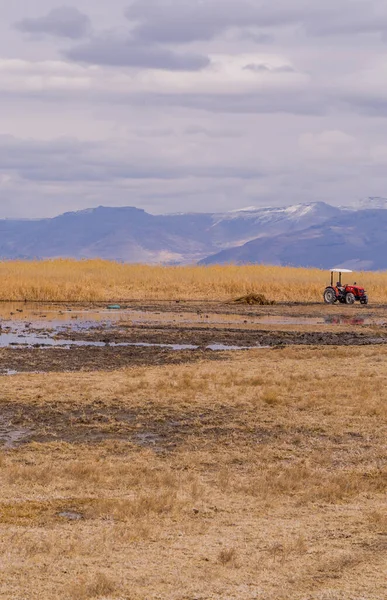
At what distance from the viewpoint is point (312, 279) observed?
61406 mm

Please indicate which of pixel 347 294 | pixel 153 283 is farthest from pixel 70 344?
pixel 153 283

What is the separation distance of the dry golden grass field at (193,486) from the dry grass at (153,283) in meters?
29.8

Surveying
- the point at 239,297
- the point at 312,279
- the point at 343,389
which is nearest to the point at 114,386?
the point at 343,389

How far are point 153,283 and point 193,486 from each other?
150 ft

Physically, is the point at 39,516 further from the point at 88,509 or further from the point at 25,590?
the point at 25,590

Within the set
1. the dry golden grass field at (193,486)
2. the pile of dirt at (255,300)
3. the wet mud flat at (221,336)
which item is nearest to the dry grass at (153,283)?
the pile of dirt at (255,300)

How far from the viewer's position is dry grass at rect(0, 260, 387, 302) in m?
50.2

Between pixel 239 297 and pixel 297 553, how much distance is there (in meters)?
42.3

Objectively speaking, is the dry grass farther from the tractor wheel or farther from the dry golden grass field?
the dry golden grass field

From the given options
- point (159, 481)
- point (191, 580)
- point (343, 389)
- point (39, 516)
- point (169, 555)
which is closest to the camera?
point (191, 580)

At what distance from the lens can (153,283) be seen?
2247 inches

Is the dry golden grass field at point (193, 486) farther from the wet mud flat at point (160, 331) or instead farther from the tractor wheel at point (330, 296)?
the tractor wheel at point (330, 296)

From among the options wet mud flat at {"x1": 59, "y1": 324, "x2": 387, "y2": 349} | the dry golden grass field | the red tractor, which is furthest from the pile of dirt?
the dry golden grass field

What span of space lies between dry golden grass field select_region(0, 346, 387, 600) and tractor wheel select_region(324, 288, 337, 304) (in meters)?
29.5
